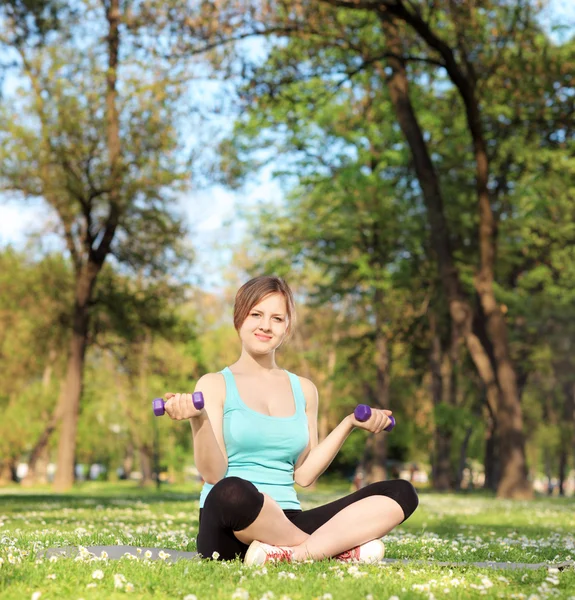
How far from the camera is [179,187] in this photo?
3028 centimetres

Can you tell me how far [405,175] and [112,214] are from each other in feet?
41.4

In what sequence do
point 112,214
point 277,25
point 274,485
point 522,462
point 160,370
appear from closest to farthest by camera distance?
1. point 274,485
2. point 277,25
3. point 522,462
4. point 112,214
5. point 160,370

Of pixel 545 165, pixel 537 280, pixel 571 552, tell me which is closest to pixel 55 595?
pixel 571 552

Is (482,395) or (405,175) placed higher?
(405,175)

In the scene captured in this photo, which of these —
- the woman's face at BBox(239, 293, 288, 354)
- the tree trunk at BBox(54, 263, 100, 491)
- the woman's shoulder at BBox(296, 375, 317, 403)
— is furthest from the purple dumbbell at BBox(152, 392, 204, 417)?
the tree trunk at BBox(54, 263, 100, 491)

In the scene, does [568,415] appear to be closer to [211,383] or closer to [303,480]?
[303,480]

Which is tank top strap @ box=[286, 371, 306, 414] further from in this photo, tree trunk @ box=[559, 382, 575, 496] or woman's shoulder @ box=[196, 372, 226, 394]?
tree trunk @ box=[559, 382, 575, 496]

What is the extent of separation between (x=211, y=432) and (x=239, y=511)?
0.57 meters

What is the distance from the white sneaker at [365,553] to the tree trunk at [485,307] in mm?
19925

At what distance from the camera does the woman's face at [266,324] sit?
6.52 meters

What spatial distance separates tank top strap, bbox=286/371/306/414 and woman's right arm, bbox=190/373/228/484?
0.62m

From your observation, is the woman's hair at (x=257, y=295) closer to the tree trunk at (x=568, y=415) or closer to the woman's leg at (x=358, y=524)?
the woman's leg at (x=358, y=524)

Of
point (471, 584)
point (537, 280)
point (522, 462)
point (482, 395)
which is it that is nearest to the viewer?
point (471, 584)

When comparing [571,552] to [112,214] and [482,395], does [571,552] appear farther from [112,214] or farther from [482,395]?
[482,395]
